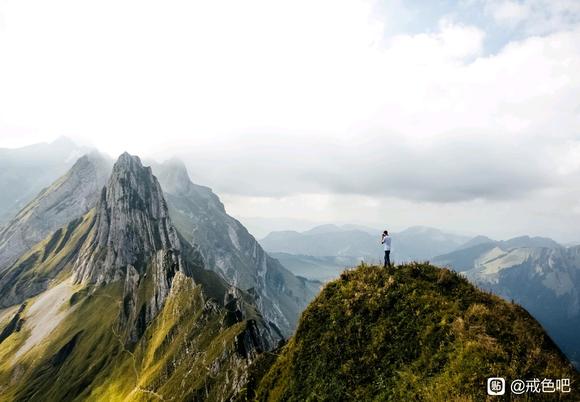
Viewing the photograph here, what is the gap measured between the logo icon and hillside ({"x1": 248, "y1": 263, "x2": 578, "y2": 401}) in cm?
32

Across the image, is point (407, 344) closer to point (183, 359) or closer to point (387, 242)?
point (387, 242)

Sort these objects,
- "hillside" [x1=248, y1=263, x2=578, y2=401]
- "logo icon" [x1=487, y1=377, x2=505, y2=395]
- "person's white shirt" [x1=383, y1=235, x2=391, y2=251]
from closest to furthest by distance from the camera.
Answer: "logo icon" [x1=487, y1=377, x2=505, y2=395] → "hillside" [x1=248, y1=263, x2=578, y2=401] → "person's white shirt" [x1=383, y1=235, x2=391, y2=251]

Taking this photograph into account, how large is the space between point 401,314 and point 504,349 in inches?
280

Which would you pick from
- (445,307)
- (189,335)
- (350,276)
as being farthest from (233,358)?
(445,307)

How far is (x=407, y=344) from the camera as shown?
2780 centimetres

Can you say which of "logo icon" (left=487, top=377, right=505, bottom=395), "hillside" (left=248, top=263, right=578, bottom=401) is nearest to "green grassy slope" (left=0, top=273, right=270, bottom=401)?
"hillside" (left=248, top=263, right=578, bottom=401)

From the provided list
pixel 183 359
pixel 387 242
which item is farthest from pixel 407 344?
pixel 183 359

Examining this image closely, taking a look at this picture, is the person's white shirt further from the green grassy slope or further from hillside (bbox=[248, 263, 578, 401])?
the green grassy slope

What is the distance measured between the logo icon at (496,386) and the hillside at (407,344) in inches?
12.5

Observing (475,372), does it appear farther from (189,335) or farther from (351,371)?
(189,335)

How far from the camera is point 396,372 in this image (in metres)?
26.5

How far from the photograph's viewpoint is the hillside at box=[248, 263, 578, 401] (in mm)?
23652

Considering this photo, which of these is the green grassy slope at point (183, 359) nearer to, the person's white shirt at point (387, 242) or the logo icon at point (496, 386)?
the person's white shirt at point (387, 242)

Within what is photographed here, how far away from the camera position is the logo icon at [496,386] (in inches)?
859
